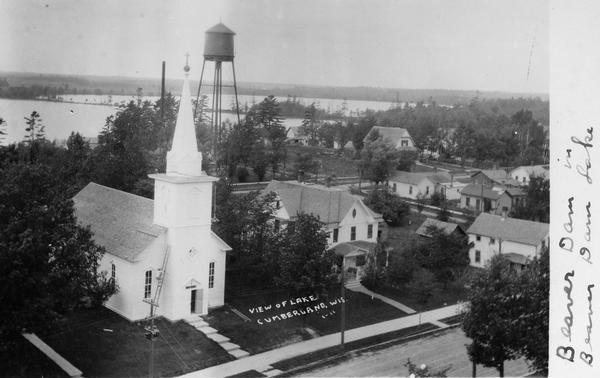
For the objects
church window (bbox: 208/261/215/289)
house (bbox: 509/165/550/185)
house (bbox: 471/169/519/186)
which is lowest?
church window (bbox: 208/261/215/289)

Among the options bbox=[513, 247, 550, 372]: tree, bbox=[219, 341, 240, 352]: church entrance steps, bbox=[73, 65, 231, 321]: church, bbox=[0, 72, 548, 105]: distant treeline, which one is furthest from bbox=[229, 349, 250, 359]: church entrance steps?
bbox=[513, 247, 550, 372]: tree

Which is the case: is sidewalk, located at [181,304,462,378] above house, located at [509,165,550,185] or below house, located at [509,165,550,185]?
below

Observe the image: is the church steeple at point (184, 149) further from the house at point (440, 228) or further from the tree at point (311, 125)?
the house at point (440, 228)

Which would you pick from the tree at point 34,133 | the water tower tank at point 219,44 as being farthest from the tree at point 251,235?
the tree at point 34,133

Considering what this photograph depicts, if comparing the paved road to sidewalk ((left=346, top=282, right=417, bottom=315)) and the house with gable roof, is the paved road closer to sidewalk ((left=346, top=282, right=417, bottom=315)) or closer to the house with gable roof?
sidewalk ((left=346, top=282, right=417, bottom=315))

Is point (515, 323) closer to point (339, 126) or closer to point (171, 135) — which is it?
point (339, 126)

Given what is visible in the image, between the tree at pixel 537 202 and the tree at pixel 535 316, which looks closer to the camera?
the tree at pixel 535 316
